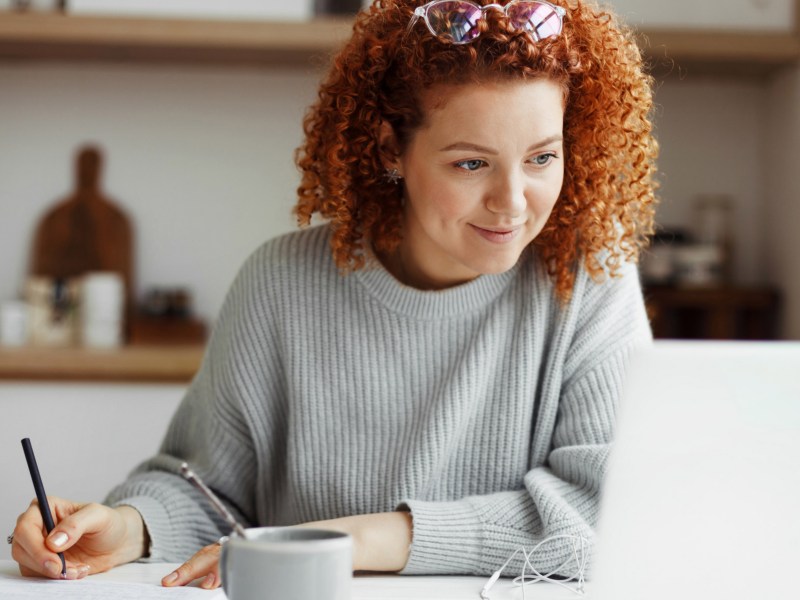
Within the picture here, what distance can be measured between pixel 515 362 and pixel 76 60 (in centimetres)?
195

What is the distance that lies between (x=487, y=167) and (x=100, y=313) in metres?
1.71

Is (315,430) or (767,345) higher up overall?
(767,345)

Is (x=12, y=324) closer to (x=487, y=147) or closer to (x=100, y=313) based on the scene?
(x=100, y=313)

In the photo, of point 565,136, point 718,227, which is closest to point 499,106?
point 565,136

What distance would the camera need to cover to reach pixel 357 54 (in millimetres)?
1250

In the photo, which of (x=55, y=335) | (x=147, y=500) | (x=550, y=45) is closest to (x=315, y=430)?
(x=147, y=500)

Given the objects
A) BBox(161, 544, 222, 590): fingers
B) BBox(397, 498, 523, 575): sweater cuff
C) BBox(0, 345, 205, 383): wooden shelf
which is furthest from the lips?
BBox(0, 345, 205, 383): wooden shelf

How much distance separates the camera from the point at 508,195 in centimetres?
111

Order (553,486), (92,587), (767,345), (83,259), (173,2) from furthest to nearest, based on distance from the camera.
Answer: (83,259), (173,2), (553,486), (92,587), (767,345)

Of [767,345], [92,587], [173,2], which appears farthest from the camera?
[173,2]

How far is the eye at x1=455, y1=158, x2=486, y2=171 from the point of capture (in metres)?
1.13

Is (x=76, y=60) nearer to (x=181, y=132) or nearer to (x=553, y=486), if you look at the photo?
(x=181, y=132)

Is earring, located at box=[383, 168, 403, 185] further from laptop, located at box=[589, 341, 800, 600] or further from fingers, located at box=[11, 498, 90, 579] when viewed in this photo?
laptop, located at box=[589, 341, 800, 600]

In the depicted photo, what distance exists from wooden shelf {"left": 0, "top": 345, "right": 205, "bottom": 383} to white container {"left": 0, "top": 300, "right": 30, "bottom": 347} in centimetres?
15
